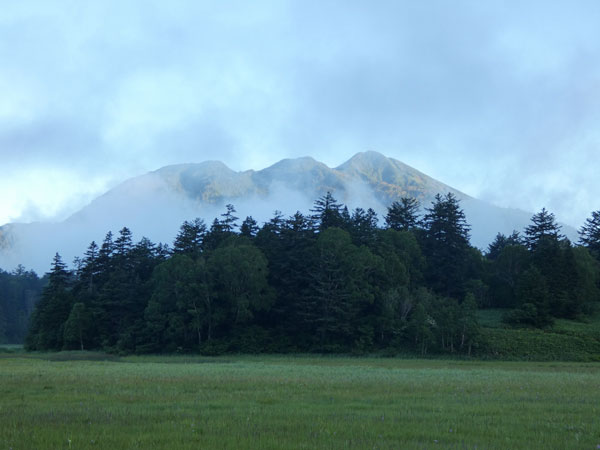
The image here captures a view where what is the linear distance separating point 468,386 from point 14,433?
17429 millimetres

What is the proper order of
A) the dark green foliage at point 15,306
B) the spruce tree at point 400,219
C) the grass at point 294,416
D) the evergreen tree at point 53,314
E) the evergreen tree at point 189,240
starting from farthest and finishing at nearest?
the dark green foliage at point 15,306 → the spruce tree at point 400,219 → the evergreen tree at point 189,240 → the evergreen tree at point 53,314 → the grass at point 294,416

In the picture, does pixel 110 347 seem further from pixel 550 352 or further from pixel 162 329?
pixel 550 352

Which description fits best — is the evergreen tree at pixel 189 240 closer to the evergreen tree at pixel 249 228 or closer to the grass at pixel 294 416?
the evergreen tree at pixel 249 228

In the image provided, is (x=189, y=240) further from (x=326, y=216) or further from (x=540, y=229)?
(x=540, y=229)

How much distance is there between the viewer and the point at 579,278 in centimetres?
7756

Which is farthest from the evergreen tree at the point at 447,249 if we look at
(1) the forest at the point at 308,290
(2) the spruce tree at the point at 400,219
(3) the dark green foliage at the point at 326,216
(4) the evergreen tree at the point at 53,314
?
(4) the evergreen tree at the point at 53,314

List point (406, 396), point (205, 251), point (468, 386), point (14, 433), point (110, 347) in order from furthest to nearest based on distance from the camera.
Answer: point (205, 251)
point (110, 347)
point (468, 386)
point (406, 396)
point (14, 433)

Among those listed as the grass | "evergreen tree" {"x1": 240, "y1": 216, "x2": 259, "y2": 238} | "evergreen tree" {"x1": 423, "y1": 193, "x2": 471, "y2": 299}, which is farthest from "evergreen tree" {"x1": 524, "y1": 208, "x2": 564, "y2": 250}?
the grass

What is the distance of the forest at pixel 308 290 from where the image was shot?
216ft

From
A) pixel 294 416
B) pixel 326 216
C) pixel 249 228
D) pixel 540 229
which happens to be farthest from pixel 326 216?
pixel 294 416

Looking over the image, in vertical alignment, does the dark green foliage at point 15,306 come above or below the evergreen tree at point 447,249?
below

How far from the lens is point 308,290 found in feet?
228

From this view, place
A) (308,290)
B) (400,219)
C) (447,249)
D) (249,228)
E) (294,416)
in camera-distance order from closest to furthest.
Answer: (294,416) < (308,290) < (249,228) < (447,249) < (400,219)

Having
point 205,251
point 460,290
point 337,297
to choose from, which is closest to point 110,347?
point 205,251
